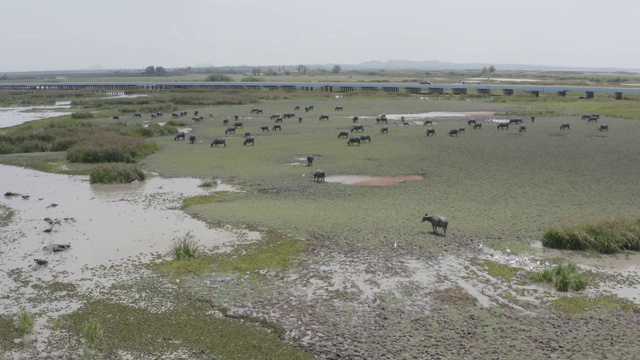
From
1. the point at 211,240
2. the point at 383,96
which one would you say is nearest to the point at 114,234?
the point at 211,240

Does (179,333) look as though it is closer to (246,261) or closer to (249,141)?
(246,261)

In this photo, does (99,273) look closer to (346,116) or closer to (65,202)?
(65,202)

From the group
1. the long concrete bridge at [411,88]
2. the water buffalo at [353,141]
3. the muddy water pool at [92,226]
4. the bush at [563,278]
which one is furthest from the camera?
the long concrete bridge at [411,88]

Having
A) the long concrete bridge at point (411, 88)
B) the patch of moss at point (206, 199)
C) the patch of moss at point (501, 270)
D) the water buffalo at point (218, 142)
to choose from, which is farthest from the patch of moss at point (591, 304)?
the long concrete bridge at point (411, 88)

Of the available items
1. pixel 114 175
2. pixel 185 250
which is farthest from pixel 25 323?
pixel 114 175

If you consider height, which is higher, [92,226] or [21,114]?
[21,114]

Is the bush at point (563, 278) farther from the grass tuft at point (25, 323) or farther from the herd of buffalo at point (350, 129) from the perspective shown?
the herd of buffalo at point (350, 129)
